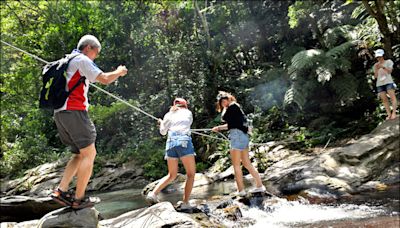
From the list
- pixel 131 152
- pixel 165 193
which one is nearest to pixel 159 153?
pixel 131 152

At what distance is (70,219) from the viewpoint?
3.78 meters

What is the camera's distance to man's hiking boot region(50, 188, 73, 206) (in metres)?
3.71

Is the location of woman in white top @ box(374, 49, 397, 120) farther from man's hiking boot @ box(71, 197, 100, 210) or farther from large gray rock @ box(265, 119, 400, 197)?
man's hiking boot @ box(71, 197, 100, 210)

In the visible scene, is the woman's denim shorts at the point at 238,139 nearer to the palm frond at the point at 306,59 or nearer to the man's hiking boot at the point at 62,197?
the man's hiking boot at the point at 62,197

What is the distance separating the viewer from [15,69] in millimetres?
19578

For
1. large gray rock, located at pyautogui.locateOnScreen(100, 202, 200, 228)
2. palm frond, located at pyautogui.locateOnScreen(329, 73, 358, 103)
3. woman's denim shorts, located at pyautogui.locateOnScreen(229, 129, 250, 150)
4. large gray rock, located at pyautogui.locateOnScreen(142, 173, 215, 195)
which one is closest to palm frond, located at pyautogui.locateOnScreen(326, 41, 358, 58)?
palm frond, located at pyautogui.locateOnScreen(329, 73, 358, 103)

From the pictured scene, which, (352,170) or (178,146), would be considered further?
(352,170)

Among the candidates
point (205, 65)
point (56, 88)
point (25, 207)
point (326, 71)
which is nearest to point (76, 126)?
point (56, 88)

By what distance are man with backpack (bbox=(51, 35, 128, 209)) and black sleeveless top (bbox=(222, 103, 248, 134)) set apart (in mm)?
2538

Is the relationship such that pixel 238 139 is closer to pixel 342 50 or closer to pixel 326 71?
pixel 326 71

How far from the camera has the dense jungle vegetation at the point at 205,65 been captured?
11664mm

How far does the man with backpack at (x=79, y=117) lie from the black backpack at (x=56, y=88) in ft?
0.09

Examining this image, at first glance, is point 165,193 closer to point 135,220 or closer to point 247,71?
point 135,220

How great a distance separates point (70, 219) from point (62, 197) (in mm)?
252
